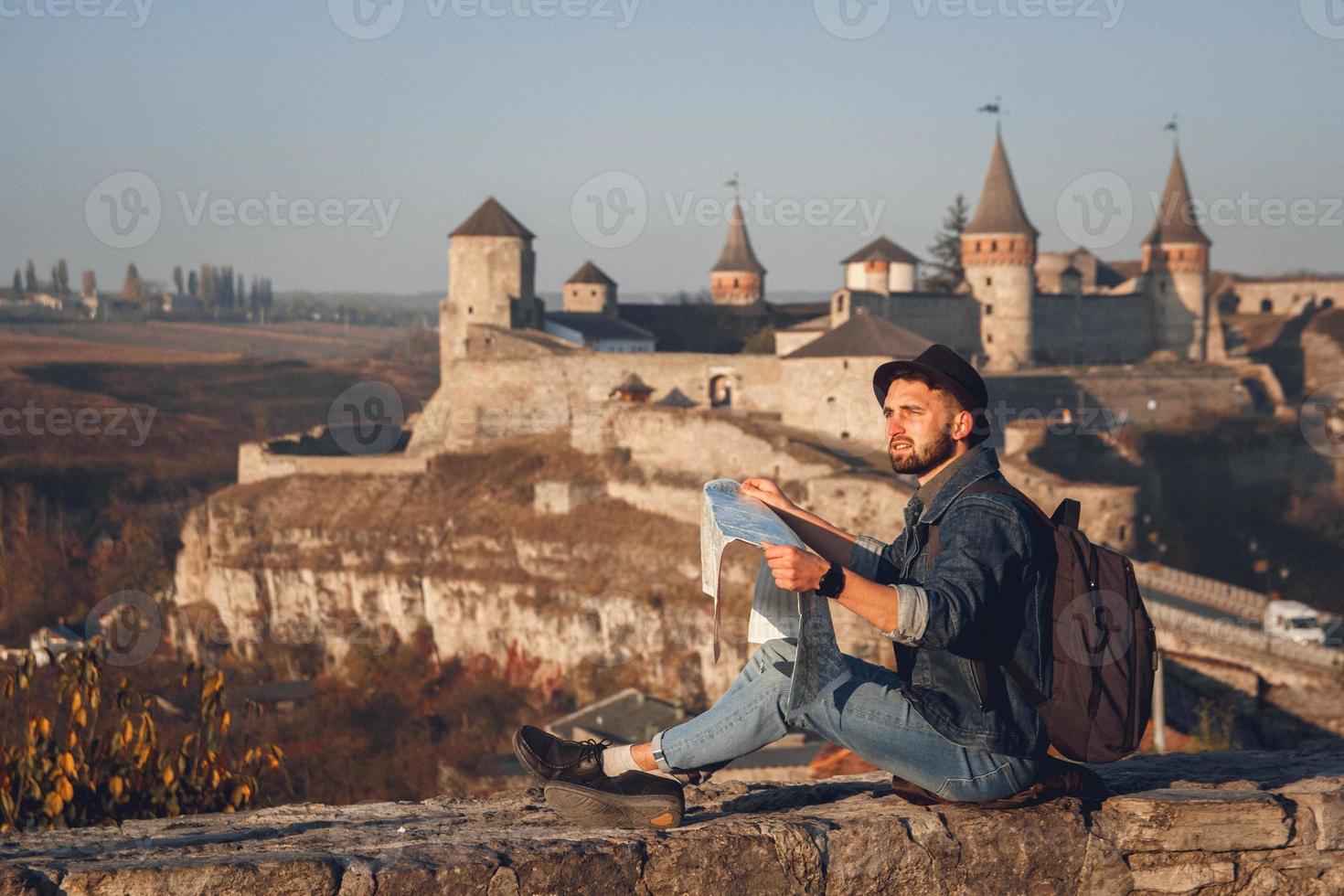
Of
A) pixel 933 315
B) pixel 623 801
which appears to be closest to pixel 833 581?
pixel 623 801

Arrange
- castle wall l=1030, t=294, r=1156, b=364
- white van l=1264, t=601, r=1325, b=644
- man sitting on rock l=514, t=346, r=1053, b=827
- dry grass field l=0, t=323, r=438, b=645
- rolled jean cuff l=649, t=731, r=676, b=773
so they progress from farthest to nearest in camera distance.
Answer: dry grass field l=0, t=323, r=438, b=645 < castle wall l=1030, t=294, r=1156, b=364 < white van l=1264, t=601, r=1325, b=644 < rolled jean cuff l=649, t=731, r=676, b=773 < man sitting on rock l=514, t=346, r=1053, b=827

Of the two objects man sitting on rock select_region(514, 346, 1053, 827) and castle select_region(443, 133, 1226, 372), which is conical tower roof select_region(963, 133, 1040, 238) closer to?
castle select_region(443, 133, 1226, 372)

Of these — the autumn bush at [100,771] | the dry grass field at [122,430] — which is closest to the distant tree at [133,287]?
the dry grass field at [122,430]

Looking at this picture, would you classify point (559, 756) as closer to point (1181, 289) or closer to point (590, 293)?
point (590, 293)

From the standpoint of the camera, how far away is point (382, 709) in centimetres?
3644

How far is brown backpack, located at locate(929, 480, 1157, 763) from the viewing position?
4883mm

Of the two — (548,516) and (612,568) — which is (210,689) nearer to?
(612,568)

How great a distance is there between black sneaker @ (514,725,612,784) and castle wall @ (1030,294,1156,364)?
4291 cm

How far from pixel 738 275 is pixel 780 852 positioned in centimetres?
5545

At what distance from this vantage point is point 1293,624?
2781cm

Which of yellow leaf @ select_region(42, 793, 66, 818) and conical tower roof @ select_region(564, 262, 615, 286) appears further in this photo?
conical tower roof @ select_region(564, 262, 615, 286)

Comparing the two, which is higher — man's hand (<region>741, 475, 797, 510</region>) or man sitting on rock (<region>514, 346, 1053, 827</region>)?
man's hand (<region>741, 475, 797, 510</region>)

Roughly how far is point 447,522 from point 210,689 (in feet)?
98.7

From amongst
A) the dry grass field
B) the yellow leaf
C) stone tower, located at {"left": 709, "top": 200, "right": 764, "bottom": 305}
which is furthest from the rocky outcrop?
stone tower, located at {"left": 709, "top": 200, "right": 764, "bottom": 305}
